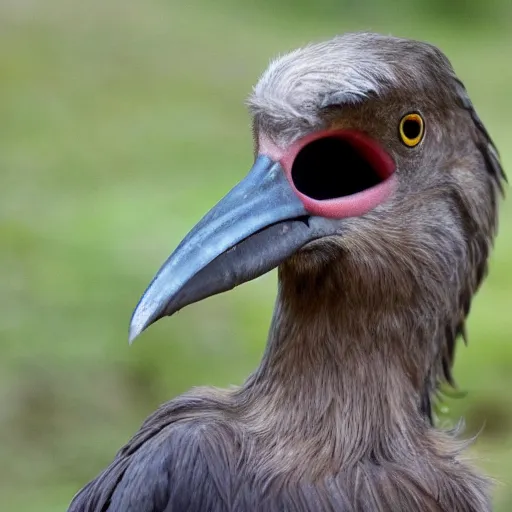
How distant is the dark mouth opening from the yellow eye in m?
0.09

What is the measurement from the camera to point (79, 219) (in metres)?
7.63

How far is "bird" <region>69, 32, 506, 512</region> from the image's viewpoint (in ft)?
8.15

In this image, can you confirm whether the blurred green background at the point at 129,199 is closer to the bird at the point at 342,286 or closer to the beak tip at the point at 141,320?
the bird at the point at 342,286

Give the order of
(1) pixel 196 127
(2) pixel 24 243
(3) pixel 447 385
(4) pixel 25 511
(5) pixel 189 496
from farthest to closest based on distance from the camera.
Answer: (1) pixel 196 127 < (2) pixel 24 243 < (4) pixel 25 511 < (3) pixel 447 385 < (5) pixel 189 496

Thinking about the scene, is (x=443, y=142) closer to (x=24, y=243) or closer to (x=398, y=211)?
(x=398, y=211)

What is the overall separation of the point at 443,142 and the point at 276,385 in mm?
617

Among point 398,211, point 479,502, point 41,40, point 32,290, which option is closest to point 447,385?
point 479,502

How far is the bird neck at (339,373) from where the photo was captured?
8.73 feet

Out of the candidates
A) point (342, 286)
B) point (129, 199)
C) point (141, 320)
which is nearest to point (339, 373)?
point (342, 286)

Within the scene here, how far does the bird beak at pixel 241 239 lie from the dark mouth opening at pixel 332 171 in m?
0.10

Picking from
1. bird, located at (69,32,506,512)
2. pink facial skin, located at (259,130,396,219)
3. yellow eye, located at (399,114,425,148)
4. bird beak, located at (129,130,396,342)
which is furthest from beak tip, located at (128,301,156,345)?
yellow eye, located at (399,114,425,148)

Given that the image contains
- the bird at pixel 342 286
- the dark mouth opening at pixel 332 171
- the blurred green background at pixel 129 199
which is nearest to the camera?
the bird at pixel 342 286

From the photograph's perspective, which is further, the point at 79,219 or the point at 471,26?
the point at 471,26

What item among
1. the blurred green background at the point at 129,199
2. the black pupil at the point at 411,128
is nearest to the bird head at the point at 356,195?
the black pupil at the point at 411,128
